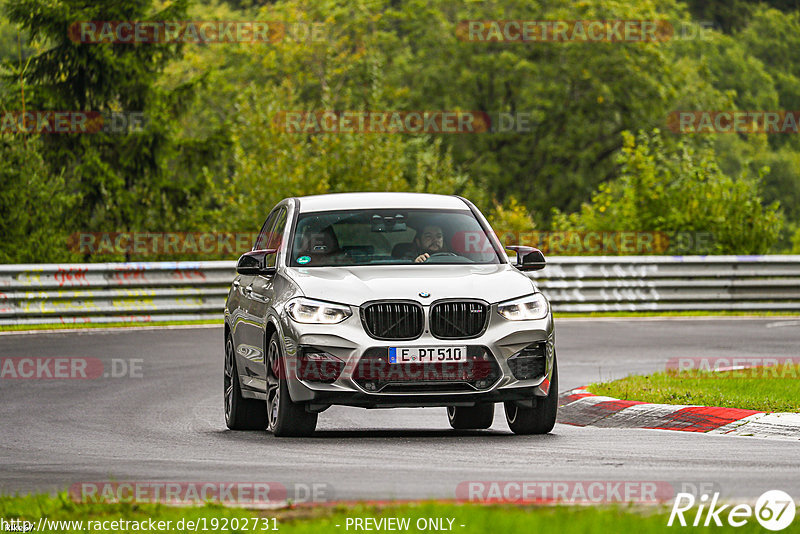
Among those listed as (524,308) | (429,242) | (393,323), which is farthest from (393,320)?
(429,242)

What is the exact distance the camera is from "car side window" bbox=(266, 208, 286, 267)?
12588 millimetres

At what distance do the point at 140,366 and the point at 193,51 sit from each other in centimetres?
5701

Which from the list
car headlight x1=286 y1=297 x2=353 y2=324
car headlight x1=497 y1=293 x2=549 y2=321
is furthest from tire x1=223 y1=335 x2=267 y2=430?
car headlight x1=497 y1=293 x2=549 y2=321

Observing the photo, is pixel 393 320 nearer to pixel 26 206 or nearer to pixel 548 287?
pixel 548 287

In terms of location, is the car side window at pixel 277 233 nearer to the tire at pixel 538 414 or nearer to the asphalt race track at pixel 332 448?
the asphalt race track at pixel 332 448

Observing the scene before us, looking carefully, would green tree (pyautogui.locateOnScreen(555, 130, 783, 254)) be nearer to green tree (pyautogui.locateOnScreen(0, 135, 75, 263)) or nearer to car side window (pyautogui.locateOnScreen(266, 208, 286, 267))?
green tree (pyautogui.locateOnScreen(0, 135, 75, 263))

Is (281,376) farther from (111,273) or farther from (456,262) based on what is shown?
(111,273)

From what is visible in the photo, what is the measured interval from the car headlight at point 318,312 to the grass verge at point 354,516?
11.4 ft

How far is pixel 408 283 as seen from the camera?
11.1 metres

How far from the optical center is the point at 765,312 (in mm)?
28375

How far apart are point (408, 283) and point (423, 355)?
0.56 metres

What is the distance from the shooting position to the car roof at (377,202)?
40.7 ft

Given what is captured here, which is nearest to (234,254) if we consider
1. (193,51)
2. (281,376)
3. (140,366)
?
(140,366)

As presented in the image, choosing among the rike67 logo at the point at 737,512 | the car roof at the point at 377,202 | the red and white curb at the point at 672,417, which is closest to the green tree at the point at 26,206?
the red and white curb at the point at 672,417
